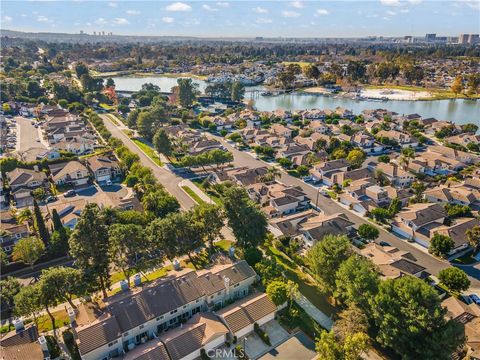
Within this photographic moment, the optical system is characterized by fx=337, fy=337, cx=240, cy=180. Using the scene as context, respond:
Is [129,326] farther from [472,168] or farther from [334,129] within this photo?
[334,129]

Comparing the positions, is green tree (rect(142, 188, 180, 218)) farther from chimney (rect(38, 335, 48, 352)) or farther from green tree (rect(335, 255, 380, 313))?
green tree (rect(335, 255, 380, 313))

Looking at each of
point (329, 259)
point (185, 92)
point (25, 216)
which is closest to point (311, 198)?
point (329, 259)

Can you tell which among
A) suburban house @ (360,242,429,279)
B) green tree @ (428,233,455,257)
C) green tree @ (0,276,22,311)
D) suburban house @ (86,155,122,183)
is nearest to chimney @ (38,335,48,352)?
green tree @ (0,276,22,311)

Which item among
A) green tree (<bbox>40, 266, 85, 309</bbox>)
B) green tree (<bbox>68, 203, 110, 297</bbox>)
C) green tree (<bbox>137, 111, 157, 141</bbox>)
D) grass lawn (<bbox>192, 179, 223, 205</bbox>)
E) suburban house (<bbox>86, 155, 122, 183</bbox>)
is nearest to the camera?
green tree (<bbox>40, 266, 85, 309</bbox>)

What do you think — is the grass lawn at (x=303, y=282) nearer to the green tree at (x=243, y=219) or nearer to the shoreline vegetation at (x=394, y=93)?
the green tree at (x=243, y=219)

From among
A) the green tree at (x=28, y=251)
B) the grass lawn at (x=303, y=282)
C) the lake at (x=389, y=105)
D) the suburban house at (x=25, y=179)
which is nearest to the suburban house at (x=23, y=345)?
the green tree at (x=28, y=251)
